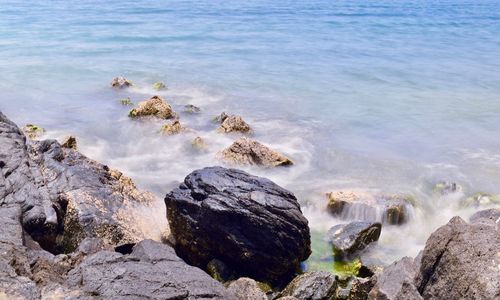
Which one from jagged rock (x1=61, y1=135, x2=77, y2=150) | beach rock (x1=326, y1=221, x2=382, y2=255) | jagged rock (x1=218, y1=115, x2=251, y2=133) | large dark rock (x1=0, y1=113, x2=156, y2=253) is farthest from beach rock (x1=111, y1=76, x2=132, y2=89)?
beach rock (x1=326, y1=221, x2=382, y2=255)

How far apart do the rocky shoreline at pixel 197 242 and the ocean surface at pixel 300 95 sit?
0.81 metres

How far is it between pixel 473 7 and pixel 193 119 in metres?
41.3

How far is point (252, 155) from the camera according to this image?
44.2 feet

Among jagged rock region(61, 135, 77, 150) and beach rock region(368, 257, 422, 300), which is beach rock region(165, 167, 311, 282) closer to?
beach rock region(368, 257, 422, 300)

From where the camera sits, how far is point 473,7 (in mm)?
48906

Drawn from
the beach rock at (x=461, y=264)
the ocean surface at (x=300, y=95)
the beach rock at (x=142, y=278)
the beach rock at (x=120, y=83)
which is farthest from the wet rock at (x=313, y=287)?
the beach rock at (x=120, y=83)

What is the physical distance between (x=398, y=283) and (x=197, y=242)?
11.3 ft

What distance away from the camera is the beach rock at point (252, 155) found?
13375 millimetres

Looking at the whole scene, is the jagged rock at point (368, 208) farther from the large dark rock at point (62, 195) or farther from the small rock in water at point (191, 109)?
the small rock in water at point (191, 109)

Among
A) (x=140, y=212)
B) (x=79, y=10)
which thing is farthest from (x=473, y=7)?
(x=140, y=212)

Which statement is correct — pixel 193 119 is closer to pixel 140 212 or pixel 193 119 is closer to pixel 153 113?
pixel 153 113

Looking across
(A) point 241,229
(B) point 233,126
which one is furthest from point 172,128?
(A) point 241,229

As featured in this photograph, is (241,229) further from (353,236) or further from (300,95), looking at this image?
(300,95)

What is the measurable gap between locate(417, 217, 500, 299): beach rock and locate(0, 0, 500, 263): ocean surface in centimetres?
349
